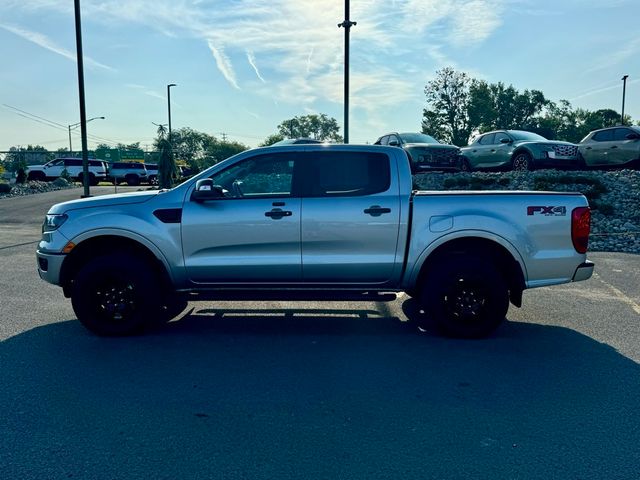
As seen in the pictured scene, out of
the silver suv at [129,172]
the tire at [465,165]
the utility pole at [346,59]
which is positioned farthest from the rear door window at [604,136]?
the silver suv at [129,172]

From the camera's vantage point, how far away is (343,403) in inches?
150

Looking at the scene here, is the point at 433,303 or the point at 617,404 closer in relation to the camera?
the point at 617,404

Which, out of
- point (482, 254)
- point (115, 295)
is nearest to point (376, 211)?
point (482, 254)

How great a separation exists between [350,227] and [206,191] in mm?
1497

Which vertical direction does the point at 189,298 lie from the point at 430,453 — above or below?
above

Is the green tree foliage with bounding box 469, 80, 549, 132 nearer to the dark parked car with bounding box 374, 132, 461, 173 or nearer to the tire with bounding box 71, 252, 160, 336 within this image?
the dark parked car with bounding box 374, 132, 461, 173

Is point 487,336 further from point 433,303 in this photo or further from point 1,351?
point 1,351

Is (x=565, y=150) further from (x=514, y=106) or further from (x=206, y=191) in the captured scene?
(x=514, y=106)

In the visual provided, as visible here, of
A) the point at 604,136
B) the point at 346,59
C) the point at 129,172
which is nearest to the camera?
the point at 346,59

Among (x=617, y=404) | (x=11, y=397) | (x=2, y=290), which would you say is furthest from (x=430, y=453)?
(x=2, y=290)

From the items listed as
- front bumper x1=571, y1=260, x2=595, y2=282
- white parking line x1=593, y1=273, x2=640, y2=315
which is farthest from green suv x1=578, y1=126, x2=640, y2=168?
front bumper x1=571, y1=260, x2=595, y2=282

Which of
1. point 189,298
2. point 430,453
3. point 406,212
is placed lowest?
point 430,453

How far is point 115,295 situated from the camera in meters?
5.43

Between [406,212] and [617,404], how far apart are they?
8.09ft
